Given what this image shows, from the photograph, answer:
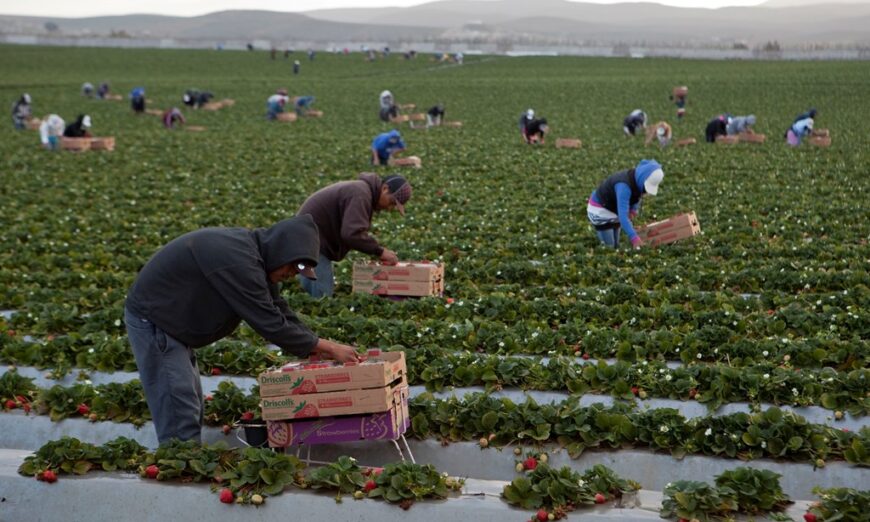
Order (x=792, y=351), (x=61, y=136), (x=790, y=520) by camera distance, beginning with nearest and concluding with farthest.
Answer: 1. (x=790, y=520)
2. (x=792, y=351)
3. (x=61, y=136)

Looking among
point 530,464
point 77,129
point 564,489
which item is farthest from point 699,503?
point 77,129

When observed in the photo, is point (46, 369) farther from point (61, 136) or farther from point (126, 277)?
point (61, 136)

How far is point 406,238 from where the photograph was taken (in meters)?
15.8

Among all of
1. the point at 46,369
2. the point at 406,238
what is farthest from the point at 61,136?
the point at 46,369

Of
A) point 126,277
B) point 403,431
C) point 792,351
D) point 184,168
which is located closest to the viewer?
point 403,431

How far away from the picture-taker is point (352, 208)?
10.1 metres

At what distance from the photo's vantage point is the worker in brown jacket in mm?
10125

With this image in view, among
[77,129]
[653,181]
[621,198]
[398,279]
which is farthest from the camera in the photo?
Answer: [77,129]

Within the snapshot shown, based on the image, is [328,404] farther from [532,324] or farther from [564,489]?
[532,324]

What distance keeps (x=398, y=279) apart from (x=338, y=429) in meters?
4.58

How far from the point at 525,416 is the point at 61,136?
86.5 feet

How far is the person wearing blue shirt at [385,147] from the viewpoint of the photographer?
76.8 ft

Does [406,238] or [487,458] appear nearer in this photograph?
[487,458]

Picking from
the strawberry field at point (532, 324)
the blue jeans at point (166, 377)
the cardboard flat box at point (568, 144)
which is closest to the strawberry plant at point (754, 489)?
the strawberry field at point (532, 324)
